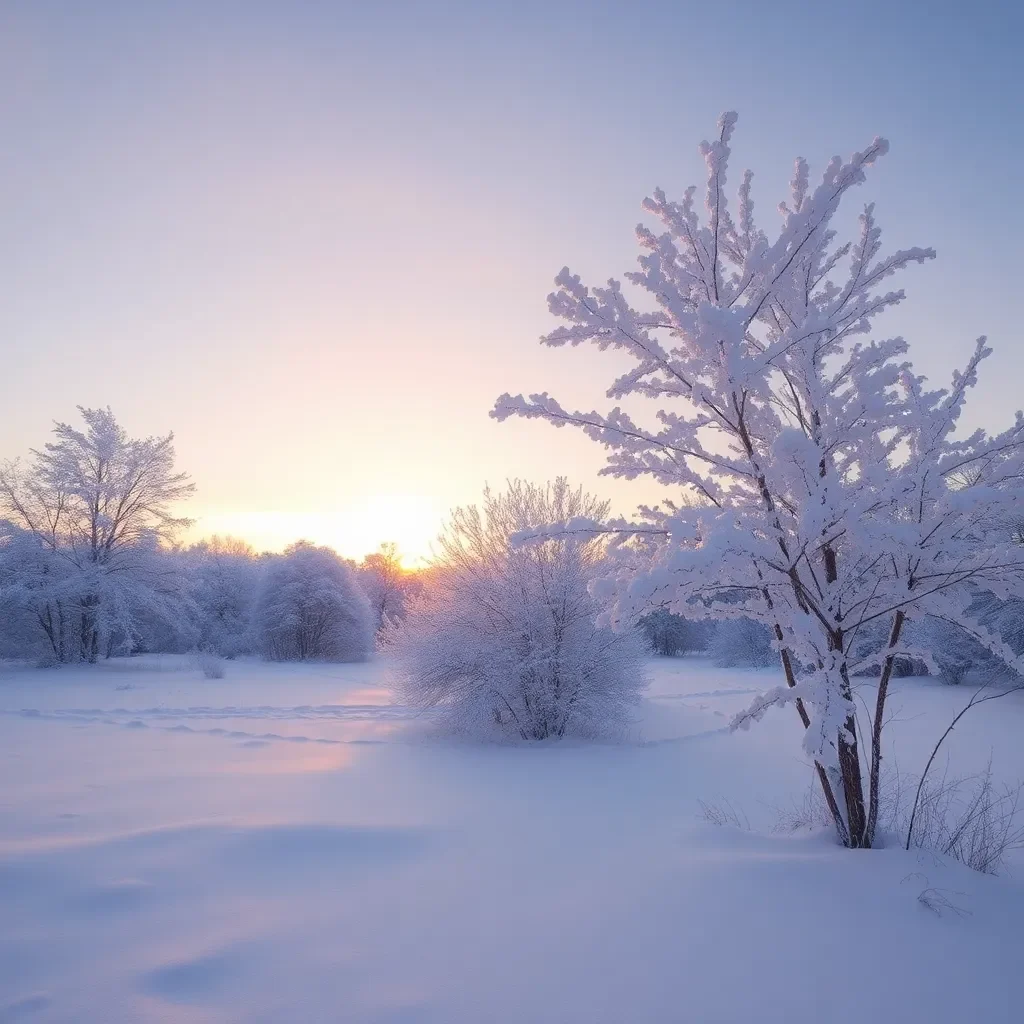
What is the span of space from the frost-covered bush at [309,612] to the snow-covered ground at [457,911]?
24.0m

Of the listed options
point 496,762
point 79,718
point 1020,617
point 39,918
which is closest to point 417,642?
point 496,762

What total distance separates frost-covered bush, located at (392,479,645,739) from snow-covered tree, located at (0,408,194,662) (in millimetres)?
16716

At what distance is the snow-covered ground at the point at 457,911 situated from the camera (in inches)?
89.4

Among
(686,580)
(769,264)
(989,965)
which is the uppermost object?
(769,264)

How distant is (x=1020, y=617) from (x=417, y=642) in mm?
14881

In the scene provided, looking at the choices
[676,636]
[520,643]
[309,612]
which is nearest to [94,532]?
[309,612]

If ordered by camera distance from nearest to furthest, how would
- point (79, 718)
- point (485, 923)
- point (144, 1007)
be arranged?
point (144, 1007)
point (485, 923)
point (79, 718)

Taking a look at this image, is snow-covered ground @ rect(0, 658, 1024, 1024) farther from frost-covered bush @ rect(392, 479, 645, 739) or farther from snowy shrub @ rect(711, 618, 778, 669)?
snowy shrub @ rect(711, 618, 778, 669)

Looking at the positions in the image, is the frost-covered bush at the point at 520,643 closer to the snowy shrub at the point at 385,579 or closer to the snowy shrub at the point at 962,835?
the snowy shrub at the point at 962,835

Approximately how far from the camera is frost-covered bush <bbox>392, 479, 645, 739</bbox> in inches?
428

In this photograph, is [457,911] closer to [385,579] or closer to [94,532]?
[94,532]

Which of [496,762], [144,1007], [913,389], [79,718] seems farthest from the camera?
[79,718]

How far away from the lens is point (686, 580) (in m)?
3.01

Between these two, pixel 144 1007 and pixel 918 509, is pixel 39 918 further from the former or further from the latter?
pixel 918 509
